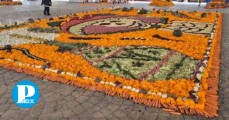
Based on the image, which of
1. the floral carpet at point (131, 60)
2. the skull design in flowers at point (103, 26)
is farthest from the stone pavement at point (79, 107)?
the skull design in flowers at point (103, 26)

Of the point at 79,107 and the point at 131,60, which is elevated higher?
the point at 131,60

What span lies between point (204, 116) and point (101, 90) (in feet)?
6.63

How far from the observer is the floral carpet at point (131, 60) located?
5379 millimetres

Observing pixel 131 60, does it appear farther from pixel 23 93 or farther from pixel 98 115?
pixel 23 93

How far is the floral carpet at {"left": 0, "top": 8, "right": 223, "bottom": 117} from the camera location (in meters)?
5.38

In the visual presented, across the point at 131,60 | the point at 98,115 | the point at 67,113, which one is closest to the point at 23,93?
the point at 67,113

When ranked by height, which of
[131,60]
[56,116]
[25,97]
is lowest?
[56,116]

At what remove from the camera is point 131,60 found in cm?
743

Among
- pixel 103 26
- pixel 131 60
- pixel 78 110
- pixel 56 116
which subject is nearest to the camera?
pixel 56 116

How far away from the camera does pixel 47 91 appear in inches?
227

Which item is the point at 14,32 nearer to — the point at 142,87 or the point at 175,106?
the point at 142,87

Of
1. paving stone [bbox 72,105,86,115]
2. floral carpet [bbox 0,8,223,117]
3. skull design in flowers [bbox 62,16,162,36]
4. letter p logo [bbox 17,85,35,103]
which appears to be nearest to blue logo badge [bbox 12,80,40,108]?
Result: letter p logo [bbox 17,85,35,103]

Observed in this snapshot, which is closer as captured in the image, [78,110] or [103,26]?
[78,110]

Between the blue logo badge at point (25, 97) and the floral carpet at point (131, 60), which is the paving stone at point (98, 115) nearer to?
the floral carpet at point (131, 60)
